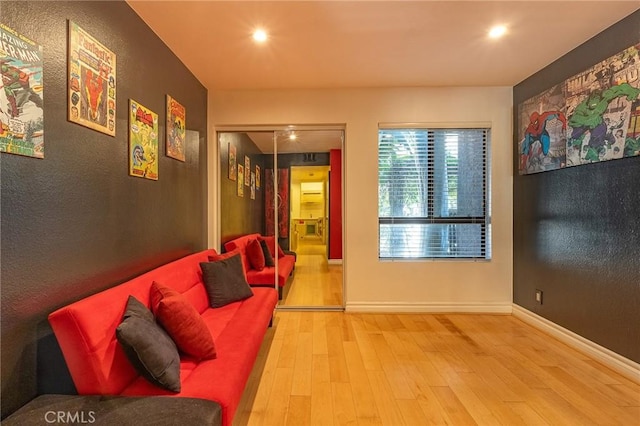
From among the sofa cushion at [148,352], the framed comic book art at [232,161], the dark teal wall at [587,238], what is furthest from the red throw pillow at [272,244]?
the dark teal wall at [587,238]

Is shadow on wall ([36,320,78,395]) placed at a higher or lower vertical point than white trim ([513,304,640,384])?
higher

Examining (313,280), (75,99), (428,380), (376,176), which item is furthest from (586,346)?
(75,99)

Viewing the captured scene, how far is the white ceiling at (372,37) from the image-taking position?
2.01m

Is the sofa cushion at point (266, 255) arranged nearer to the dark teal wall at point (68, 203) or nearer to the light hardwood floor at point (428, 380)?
the light hardwood floor at point (428, 380)

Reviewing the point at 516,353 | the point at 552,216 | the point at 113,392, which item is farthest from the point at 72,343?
the point at 552,216

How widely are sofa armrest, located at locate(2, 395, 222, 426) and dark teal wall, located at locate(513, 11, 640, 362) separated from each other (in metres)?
2.96

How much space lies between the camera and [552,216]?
2809 mm

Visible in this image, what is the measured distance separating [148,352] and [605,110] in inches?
141

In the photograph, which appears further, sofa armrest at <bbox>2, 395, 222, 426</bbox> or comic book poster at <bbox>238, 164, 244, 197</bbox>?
comic book poster at <bbox>238, 164, 244, 197</bbox>

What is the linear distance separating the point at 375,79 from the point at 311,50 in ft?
3.14

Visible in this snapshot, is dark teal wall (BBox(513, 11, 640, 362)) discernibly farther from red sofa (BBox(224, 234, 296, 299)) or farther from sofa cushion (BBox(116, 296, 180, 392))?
sofa cushion (BBox(116, 296, 180, 392))

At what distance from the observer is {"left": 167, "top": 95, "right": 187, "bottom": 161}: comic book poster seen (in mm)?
2488

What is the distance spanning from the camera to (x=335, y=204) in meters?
4.27

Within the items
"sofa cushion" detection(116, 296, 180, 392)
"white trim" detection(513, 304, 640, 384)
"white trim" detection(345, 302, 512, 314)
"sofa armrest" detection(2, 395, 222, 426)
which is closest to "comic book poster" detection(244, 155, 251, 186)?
"white trim" detection(345, 302, 512, 314)
